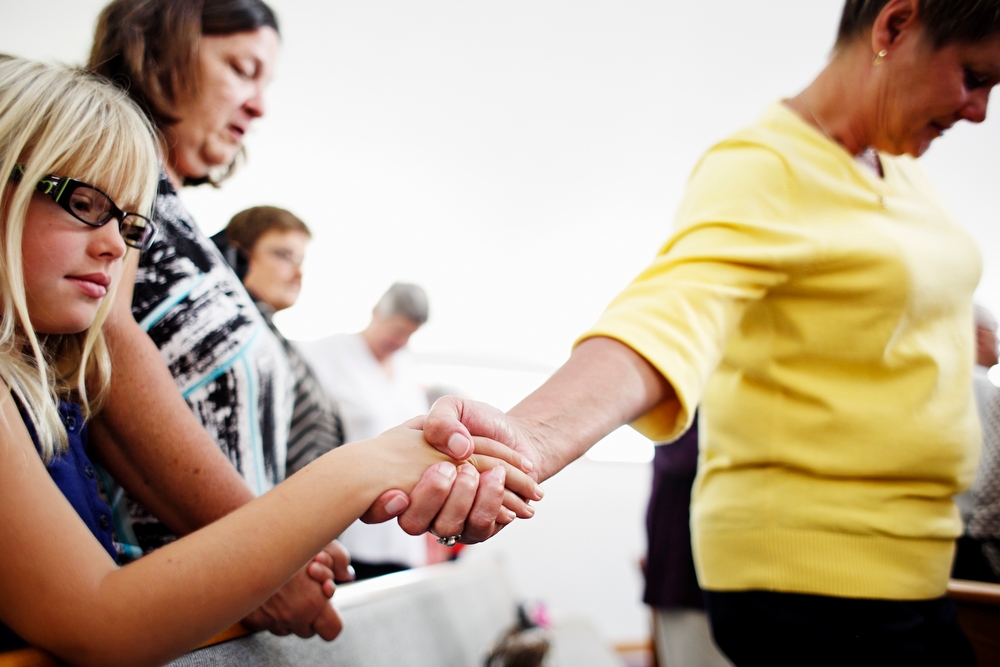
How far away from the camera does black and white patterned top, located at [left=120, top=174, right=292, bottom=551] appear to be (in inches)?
30.0

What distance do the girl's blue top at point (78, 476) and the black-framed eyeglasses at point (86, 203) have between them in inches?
6.9

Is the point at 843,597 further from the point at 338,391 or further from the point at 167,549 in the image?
the point at 338,391

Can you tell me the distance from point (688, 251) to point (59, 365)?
25.3 inches

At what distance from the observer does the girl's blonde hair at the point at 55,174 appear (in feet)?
1.88

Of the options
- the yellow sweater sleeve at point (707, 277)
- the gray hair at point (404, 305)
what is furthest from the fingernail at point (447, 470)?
the gray hair at point (404, 305)

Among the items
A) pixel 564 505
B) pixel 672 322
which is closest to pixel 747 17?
pixel 672 322

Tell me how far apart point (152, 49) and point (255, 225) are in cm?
43

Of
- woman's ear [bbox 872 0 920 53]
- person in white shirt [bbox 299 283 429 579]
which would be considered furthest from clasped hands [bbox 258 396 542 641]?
person in white shirt [bbox 299 283 429 579]

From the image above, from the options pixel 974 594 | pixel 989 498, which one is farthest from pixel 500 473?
pixel 989 498

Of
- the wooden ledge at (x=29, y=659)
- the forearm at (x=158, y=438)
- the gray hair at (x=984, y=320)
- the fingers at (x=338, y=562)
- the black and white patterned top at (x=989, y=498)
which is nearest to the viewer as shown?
the wooden ledge at (x=29, y=659)

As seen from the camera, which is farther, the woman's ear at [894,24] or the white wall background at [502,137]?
the white wall background at [502,137]

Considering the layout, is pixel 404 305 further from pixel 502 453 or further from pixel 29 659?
pixel 29 659

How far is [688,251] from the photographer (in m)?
0.70

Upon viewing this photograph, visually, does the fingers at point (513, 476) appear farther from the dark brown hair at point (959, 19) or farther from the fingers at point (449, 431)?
the dark brown hair at point (959, 19)
